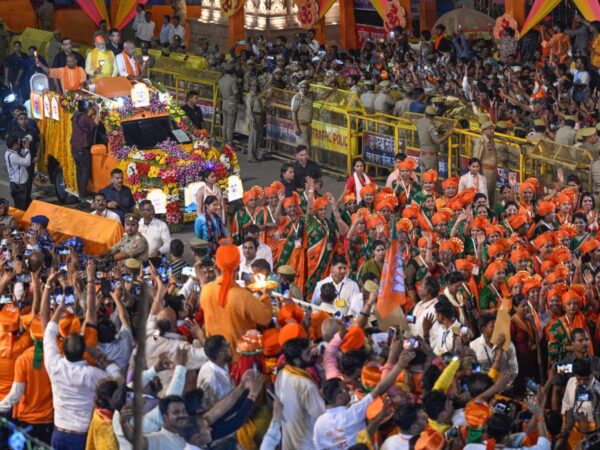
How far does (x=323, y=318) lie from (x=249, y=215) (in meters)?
5.25

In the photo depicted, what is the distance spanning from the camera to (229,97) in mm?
25172

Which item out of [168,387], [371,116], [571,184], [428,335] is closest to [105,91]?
[371,116]

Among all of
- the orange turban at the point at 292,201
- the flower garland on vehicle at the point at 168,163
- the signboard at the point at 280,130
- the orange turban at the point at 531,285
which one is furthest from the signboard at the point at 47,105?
the orange turban at the point at 531,285

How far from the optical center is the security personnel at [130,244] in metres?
16.6

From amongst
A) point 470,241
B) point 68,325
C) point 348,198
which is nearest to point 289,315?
point 68,325

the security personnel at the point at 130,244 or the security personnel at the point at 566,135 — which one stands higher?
the security personnel at the point at 566,135

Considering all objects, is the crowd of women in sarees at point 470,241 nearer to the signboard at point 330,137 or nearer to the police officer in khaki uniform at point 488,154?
the police officer in khaki uniform at point 488,154

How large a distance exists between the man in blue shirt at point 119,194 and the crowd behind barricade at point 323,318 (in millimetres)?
29

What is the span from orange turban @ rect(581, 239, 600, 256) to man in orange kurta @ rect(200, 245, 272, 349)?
4.72 m

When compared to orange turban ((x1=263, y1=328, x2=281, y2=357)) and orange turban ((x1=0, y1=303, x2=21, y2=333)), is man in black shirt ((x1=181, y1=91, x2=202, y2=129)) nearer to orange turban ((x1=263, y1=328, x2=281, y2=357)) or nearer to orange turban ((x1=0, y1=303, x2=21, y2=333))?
orange turban ((x1=0, y1=303, x2=21, y2=333))

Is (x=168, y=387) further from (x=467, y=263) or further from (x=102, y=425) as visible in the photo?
(x=467, y=263)

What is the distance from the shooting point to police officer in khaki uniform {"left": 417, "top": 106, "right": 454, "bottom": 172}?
2080 centimetres

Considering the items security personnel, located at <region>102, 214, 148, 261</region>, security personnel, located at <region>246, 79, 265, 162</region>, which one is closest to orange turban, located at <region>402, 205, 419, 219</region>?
security personnel, located at <region>102, 214, 148, 261</region>

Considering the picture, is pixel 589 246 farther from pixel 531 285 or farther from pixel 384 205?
pixel 384 205
